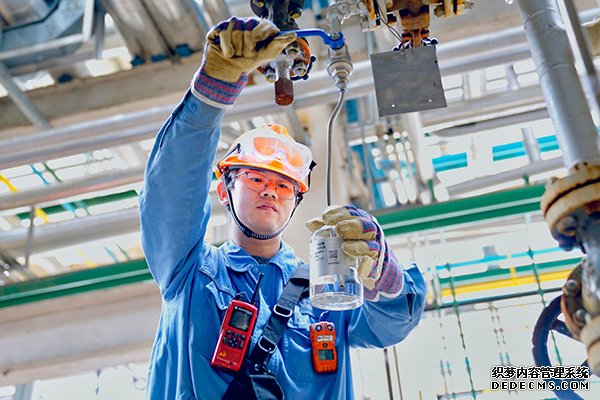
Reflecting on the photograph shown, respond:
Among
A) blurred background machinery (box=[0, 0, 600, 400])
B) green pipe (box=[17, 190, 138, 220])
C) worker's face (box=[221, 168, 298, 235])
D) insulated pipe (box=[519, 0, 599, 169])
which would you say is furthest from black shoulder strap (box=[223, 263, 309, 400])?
green pipe (box=[17, 190, 138, 220])

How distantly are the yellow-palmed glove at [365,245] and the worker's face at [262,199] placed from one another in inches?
14.4

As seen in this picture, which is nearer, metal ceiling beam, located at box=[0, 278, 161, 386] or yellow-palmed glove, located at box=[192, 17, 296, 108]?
yellow-palmed glove, located at box=[192, 17, 296, 108]

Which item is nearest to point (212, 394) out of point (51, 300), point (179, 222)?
point (179, 222)

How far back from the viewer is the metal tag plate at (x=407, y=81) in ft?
4.02

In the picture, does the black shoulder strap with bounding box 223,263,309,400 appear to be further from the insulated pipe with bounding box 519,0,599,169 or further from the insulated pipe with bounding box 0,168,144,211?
the insulated pipe with bounding box 0,168,144,211

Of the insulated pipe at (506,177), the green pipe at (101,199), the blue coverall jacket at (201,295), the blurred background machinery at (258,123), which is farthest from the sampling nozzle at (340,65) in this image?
the green pipe at (101,199)

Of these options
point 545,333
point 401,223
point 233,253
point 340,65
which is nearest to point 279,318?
point 233,253

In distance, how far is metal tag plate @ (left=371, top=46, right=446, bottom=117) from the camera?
1227 mm

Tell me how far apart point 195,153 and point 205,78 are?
18cm

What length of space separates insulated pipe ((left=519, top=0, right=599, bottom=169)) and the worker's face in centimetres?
88

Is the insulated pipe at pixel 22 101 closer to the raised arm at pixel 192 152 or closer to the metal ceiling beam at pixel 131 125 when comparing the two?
the metal ceiling beam at pixel 131 125

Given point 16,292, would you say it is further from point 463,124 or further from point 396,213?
point 463,124

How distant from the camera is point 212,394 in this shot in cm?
144

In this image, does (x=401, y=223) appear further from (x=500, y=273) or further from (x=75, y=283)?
(x=500, y=273)
